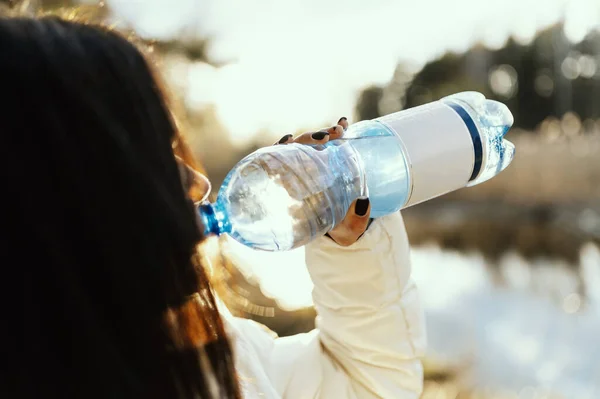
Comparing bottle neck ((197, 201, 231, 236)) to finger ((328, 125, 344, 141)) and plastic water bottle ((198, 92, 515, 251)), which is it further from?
finger ((328, 125, 344, 141))

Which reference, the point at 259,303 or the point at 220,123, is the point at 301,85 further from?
the point at 259,303

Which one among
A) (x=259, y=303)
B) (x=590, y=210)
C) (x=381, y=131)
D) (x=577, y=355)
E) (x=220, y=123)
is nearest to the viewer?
(x=381, y=131)

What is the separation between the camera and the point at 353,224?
0.74 meters

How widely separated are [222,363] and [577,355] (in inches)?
80.3

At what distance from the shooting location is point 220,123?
9.34ft

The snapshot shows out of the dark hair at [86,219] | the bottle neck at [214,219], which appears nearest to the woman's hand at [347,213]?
the bottle neck at [214,219]

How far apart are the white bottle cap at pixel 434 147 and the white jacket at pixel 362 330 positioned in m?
0.08

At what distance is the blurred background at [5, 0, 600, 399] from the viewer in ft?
6.81

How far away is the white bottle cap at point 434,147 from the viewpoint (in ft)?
2.44

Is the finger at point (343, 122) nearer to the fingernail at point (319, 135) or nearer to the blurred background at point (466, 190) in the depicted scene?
the fingernail at point (319, 135)

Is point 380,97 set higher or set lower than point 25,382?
higher

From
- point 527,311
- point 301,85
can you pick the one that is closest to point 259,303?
point 527,311

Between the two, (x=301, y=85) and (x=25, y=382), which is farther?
(x=301, y=85)

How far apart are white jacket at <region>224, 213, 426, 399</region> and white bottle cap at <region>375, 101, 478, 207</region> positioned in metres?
0.08
